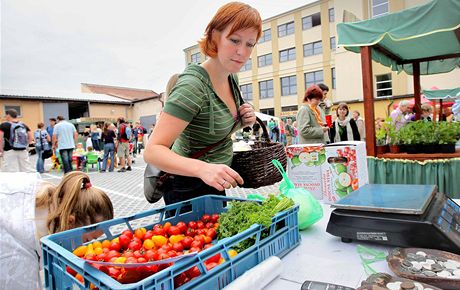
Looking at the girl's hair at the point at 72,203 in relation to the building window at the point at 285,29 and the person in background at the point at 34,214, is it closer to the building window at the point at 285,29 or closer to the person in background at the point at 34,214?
the person in background at the point at 34,214

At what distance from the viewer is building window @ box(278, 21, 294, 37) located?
2906 cm

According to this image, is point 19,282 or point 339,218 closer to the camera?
point 339,218

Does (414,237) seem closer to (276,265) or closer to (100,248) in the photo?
(276,265)

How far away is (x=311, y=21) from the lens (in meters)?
27.6

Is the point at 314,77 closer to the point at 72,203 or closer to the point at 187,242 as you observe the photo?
the point at 72,203

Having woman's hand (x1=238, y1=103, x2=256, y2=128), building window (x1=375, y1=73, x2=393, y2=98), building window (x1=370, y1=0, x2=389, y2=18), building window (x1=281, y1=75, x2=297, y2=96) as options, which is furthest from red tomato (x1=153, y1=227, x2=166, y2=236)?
building window (x1=281, y1=75, x2=297, y2=96)

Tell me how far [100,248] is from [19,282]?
74cm

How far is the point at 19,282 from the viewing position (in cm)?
133

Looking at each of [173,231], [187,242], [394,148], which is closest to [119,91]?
[394,148]

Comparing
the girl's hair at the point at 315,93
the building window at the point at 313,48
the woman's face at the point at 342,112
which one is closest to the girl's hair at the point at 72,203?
the girl's hair at the point at 315,93

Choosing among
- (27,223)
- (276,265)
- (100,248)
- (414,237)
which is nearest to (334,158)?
(414,237)

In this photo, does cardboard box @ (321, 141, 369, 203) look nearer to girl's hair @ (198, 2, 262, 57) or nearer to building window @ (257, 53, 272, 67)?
girl's hair @ (198, 2, 262, 57)

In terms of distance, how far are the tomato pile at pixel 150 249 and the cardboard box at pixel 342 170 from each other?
88 centimetres

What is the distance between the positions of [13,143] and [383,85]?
64.1 ft
